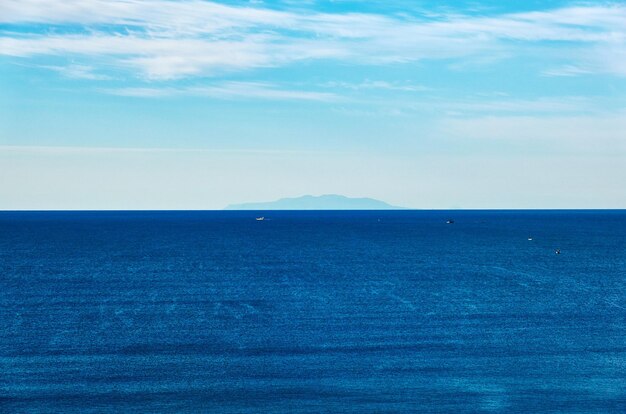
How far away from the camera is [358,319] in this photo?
272 feet

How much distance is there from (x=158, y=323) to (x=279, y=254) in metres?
89.3

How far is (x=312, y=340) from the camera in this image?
72250mm

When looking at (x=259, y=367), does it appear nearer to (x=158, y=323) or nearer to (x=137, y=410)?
(x=137, y=410)

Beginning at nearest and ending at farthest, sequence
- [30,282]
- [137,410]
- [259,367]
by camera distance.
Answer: [137,410], [259,367], [30,282]

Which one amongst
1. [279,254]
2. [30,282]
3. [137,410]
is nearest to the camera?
[137,410]

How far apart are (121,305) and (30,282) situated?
2871 centimetres

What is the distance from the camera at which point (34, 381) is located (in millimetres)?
58250

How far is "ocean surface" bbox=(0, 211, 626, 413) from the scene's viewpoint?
55438mm

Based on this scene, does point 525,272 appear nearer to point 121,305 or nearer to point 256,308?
point 256,308

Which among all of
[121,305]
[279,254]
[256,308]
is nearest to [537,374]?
[256,308]

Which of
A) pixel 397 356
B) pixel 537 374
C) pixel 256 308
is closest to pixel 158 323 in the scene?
pixel 256 308

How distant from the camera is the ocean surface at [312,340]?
55.4m

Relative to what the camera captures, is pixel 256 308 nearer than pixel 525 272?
Yes

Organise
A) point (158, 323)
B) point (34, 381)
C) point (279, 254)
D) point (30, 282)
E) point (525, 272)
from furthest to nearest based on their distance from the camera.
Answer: point (279, 254) → point (525, 272) → point (30, 282) → point (158, 323) → point (34, 381)
